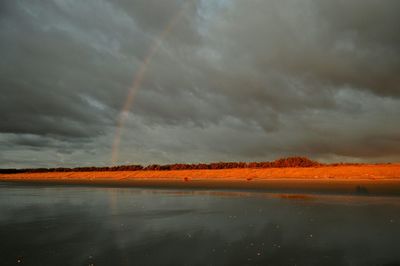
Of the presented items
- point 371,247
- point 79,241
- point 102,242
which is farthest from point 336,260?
point 79,241

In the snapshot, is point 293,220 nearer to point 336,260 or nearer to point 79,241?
point 336,260

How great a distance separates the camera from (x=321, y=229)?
20.5 m

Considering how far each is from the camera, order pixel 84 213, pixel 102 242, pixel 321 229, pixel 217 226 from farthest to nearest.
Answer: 1. pixel 84 213
2. pixel 217 226
3. pixel 321 229
4. pixel 102 242

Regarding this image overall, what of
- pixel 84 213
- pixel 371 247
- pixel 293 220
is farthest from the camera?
pixel 84 213

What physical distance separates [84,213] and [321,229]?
18892 mm

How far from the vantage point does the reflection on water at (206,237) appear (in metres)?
14.5

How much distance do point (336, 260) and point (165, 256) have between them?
6.82 m

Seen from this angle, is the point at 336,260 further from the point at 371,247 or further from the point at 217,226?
the point at 217,226

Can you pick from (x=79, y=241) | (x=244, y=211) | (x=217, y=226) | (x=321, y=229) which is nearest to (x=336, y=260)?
(x=321, y=229)

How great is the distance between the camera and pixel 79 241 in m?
18.1

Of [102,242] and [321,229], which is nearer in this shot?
[102,242]

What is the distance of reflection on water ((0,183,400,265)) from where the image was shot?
14469mm

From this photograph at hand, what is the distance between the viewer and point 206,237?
1877 centimetres

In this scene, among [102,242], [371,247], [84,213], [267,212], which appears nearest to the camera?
[371,247]
